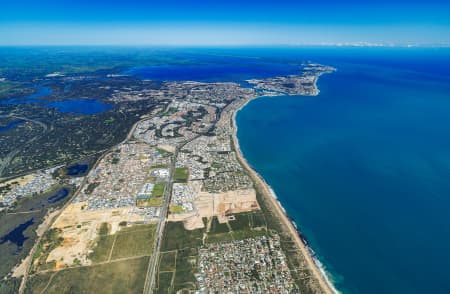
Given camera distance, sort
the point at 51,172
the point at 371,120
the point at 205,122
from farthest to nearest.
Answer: the point at 371,120 → the point at 205,122 → the point at 51,172

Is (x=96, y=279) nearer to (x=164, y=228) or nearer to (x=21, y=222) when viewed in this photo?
(x=164, y=228)

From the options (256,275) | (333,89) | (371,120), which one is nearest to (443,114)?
(371,120)

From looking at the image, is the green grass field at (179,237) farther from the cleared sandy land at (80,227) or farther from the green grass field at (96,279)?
the cleared sandy land at (80,227)

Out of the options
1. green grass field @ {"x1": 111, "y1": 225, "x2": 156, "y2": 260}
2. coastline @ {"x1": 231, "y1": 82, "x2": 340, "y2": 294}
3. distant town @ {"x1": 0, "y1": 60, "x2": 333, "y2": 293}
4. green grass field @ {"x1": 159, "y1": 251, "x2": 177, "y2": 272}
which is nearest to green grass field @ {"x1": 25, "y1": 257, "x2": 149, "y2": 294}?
distant town @ {"x1": 0, "y1": 60, "x2": 333, "y2": 293}

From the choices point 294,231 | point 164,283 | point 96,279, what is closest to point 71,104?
point 96,279

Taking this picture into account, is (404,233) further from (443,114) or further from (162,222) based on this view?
(443,114)
